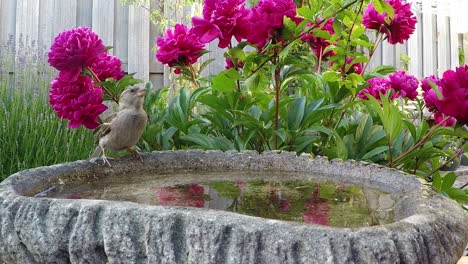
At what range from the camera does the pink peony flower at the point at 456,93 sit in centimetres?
119

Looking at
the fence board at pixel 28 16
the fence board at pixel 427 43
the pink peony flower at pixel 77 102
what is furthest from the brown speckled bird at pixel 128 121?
the fence board at pixel 427 43

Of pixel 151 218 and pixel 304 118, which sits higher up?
pixel 304 118

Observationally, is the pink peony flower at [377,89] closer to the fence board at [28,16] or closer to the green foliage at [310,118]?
the green foliage at [310,118]

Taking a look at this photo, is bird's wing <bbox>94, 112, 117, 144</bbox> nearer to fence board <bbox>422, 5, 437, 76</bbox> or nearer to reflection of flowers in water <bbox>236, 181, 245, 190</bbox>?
reflection of flowers in water <bbox>236, 181, 245, 190</bbox>

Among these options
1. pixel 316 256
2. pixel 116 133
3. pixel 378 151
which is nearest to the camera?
pixel 316 256

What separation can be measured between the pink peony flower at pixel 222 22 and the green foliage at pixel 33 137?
138cm

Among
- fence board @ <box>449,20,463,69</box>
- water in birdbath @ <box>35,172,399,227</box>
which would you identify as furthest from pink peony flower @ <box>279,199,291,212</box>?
fence board @ <box>449,20,463,69</box>

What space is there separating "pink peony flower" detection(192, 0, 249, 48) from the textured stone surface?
59cm

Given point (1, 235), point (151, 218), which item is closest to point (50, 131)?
point (1, 235)

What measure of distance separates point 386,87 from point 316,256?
160 cm

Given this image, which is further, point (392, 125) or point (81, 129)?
point (81, 129)

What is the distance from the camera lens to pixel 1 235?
90cm

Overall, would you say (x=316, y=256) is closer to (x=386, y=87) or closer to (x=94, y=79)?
(x=94, y=79)

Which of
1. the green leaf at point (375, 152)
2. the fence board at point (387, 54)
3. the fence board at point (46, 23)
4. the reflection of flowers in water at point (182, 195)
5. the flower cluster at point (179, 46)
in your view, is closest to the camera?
the reflection of flowers in water at point (182, 195)
